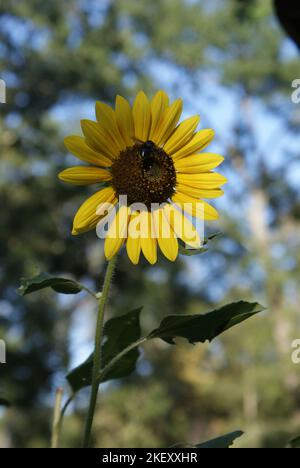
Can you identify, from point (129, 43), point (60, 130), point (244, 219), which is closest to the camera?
point (60, 130)

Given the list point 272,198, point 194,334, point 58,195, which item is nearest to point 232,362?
point 272,198

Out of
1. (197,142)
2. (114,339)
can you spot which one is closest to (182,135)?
(197,142)

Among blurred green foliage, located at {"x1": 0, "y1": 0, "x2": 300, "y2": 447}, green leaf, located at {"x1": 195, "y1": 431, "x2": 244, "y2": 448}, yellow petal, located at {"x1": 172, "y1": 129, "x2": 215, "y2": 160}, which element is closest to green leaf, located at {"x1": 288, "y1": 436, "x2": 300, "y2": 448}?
green leaf, located at {"x1": 195, "y1": 431, "x2": 244, "y2": 448}

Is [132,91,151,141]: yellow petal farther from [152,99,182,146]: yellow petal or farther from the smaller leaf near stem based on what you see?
the smaller leaf near stem

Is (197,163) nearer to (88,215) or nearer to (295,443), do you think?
(88,215)

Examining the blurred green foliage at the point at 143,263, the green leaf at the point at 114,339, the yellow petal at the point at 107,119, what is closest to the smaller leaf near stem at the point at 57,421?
the green leaf at the point at 114,339

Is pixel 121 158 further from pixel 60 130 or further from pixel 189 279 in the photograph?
pixel 189 279
